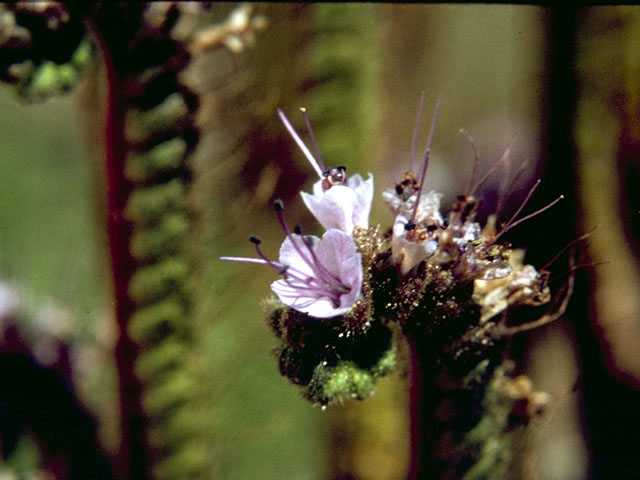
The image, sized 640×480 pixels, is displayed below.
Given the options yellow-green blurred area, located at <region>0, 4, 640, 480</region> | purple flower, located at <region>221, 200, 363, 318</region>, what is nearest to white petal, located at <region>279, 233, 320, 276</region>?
purple flower, located at <region>221, 200, 363, 318</region>

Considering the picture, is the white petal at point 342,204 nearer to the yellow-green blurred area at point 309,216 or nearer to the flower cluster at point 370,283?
the flower cluster at point 370,283

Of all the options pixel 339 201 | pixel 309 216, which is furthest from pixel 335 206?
pixel 309 216

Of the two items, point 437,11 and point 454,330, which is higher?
point 454,330

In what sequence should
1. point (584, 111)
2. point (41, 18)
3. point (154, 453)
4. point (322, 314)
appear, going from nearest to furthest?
point (322, 314)
point (41, 18)
point (154, 453)
point (584, 111)

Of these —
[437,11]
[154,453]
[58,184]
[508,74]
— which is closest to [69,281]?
[154,453]

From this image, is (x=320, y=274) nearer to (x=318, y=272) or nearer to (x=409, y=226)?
(x=318, y=272)

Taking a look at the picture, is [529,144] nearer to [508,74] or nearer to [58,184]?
[508,74]

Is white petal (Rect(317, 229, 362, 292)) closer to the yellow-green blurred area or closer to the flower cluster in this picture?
the flower cluster
